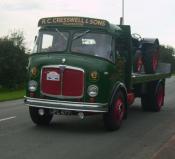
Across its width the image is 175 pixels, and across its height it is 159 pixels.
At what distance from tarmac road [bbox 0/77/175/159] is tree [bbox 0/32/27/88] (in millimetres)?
25755

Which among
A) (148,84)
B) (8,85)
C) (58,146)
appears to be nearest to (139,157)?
(58,146)

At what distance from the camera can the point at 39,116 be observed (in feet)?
45.2

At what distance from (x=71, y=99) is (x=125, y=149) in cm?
232

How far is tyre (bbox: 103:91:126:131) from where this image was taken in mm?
12984

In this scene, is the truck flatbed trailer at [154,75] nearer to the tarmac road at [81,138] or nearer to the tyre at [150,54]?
the tyre at [150,54]

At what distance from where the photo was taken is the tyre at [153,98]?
60.5 ft

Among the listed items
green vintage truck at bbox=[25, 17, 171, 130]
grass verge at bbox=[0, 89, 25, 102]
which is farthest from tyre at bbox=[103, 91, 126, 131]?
grass verge at bbox=[0, 89, 25, 102]

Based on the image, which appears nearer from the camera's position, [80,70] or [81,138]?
[81,138]

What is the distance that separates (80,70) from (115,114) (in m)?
1.44

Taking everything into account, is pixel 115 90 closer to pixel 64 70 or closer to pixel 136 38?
pixel 64 70

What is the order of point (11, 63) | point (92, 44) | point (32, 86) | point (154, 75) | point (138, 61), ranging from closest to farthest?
point (32, 86) → point (92, 44) → point (138, 61) → point (154, 75) → point (11, 63)

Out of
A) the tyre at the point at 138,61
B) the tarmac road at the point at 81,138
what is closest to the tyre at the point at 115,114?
the tarmac road at the point at 81,138

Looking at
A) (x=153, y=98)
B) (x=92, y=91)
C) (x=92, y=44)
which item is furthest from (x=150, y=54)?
(x=92, y=91)

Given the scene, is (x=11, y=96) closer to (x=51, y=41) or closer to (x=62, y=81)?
(x=51, y=41)
